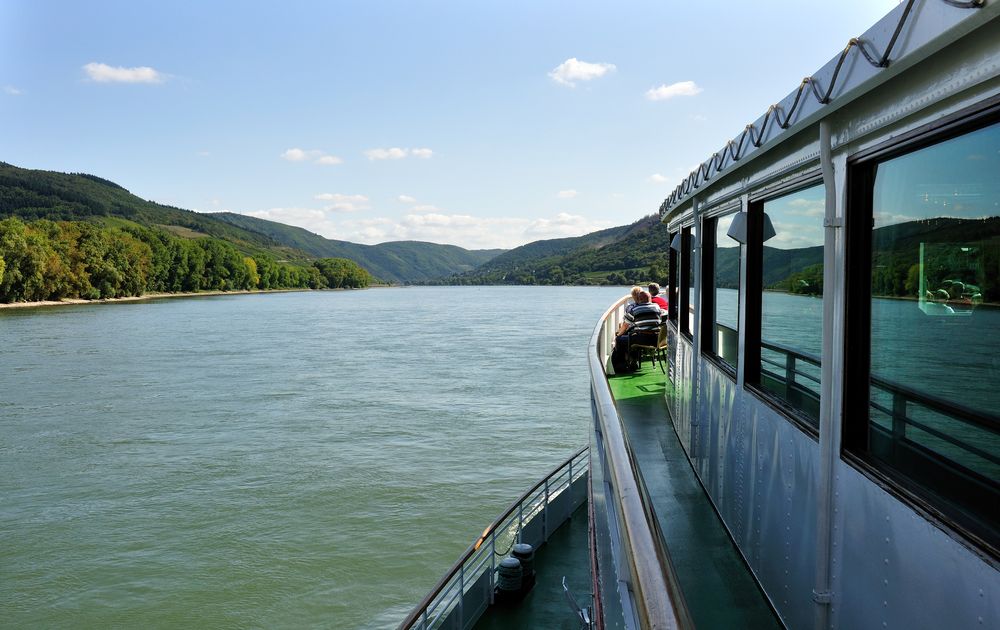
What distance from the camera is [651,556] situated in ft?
5.90

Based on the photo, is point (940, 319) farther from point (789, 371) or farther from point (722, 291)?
point (722, 291)

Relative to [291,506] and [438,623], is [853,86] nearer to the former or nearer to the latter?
[438,623]

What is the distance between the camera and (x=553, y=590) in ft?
34.3

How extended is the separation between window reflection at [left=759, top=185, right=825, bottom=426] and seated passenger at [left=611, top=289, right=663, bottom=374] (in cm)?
689

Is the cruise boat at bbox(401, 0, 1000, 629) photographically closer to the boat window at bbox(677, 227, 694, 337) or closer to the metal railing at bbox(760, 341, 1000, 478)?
the metal railing at bbox(760, 341, 1000, 478)

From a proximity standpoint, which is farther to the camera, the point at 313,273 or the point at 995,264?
the point at 313,273

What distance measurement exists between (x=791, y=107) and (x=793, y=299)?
3.64ft

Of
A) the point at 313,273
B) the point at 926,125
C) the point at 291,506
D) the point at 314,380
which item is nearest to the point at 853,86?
the point at 926,125

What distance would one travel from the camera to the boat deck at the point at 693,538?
13.9ft

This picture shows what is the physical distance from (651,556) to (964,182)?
1.53 m

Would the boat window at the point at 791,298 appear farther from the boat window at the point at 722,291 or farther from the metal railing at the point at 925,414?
the boat window at the point at 722,291

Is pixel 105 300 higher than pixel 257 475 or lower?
higher

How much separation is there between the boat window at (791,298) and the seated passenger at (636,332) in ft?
22.2

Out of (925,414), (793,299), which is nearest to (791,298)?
(793,299)
